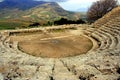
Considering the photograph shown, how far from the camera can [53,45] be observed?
24.6 meters

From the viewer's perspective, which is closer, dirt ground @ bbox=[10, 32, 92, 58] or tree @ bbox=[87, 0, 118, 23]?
dirt ground @ bbox=[10, 32, 92, 58]

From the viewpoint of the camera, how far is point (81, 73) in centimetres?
862

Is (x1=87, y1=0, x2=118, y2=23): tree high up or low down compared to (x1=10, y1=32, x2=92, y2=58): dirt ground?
up

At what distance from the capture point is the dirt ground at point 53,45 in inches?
860

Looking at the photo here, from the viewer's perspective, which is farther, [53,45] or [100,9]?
[100,9]

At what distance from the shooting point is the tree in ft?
165

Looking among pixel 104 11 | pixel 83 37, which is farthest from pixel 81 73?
pixel 104 11

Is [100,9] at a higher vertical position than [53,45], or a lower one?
higher

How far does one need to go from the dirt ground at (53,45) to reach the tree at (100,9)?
2245cm

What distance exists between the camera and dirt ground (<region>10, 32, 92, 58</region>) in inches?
860

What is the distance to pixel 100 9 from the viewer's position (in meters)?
50.8

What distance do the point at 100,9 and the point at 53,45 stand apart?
2873cm

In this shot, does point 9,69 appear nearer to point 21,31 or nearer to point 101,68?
point 101,68

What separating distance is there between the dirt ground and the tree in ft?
73.7
